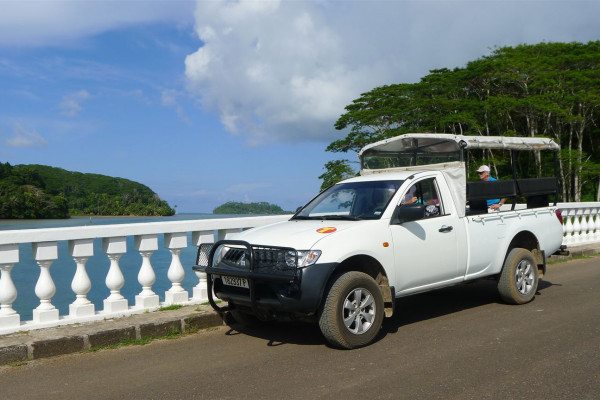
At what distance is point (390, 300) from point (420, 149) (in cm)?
299

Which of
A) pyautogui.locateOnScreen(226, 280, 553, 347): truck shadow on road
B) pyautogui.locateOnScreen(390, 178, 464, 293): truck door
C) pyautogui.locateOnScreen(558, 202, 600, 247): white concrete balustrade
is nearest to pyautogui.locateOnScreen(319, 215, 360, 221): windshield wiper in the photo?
pyautogui.locateOnScreen(390, 178, 464, 293): truck door

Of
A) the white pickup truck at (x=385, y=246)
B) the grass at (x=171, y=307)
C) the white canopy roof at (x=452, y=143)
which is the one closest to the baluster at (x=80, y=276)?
the grass at (x=171, y=307)

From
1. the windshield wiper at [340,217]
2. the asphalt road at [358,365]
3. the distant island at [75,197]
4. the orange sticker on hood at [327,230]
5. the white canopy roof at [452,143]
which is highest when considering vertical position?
the distant island at [75,197]

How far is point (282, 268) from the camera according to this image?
5457 millimetres

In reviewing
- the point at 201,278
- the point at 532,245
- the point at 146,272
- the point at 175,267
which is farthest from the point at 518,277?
the point at 146,272

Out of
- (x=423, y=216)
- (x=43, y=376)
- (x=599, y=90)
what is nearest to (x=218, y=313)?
(x=43, y=376)

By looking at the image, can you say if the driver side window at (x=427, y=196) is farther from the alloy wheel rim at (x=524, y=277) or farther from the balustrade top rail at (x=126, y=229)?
the balustrade top rail at (x=126, y=229)

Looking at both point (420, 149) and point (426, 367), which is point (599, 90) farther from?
point (426, 367)

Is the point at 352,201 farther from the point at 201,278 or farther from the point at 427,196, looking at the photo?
the point at 201,278

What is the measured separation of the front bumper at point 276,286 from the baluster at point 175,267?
54.1 inches

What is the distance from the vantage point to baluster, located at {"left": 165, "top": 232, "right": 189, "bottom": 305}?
279 inches

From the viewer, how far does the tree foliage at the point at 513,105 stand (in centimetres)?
3419

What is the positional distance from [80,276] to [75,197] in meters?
22.8

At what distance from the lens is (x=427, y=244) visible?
21.0 ft
